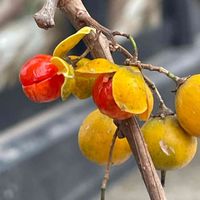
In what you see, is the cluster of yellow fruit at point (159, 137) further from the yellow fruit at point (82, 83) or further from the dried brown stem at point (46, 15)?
Result: the dried brown stem at point (46, 15)

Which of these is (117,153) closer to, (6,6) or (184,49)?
(6,6)

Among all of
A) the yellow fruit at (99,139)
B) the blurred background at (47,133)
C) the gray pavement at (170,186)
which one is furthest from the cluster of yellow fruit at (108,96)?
the gray pavement at (170,186)

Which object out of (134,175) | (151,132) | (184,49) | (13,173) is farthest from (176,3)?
(151,132)

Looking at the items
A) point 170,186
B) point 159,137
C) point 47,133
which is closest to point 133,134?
point 159,137

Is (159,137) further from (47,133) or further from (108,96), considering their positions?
(47,133)

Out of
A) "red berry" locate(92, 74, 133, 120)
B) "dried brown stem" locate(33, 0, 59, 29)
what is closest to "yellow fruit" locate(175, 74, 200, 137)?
"red berry" locate(92, 74, 133, 120)
